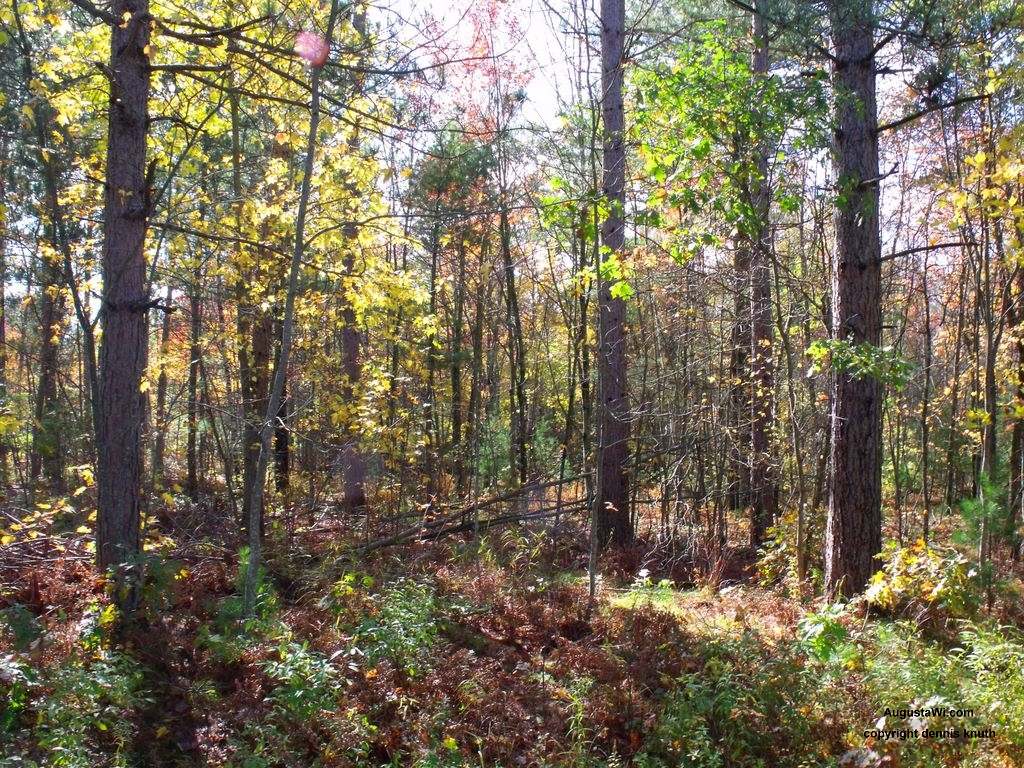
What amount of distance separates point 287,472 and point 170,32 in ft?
29.1

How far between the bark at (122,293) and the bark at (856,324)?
6250 millimetres

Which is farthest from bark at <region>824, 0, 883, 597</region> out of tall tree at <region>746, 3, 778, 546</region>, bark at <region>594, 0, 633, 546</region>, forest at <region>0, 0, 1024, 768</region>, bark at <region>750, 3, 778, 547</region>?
bark at <region>594, 0, 633, 546</region>

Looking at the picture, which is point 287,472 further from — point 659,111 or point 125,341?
point 659,111

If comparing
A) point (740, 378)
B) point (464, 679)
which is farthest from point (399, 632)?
point (740, 378)

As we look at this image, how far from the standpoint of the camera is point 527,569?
8.72 meters

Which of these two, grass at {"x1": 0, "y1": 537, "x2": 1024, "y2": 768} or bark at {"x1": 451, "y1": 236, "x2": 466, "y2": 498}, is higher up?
bark at {"x1": 451, "y1": 236, "x2": 466, "y2": 498}

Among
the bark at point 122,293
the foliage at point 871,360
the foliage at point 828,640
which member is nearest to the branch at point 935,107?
the foliage at point 871,360

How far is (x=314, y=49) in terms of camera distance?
19.6 feet

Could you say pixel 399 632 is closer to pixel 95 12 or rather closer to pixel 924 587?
pixel 924 587

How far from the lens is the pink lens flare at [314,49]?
5934 millimetres

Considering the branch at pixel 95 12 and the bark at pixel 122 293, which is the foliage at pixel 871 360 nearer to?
the bark at pixel 122 293

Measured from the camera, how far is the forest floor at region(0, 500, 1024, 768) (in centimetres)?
449

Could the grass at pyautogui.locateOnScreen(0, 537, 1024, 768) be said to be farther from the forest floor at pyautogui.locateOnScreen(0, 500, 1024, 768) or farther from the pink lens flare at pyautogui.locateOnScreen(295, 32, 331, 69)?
the pink lens flare at pyautogui.locateOnScreen(295, 32, 331, 69)

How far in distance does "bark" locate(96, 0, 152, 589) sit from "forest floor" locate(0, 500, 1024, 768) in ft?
1.89
